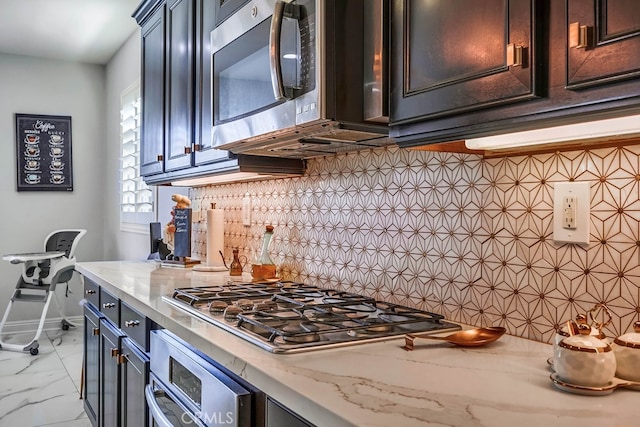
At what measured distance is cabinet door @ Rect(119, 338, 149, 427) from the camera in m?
1.83

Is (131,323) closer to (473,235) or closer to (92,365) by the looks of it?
(92,365)

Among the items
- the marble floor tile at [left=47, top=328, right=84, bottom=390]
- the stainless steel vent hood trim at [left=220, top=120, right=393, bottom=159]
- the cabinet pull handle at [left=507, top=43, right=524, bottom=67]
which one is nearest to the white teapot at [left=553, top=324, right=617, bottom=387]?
the cabinet pull handle at [left=507, top=43, right=524, bottom=67]

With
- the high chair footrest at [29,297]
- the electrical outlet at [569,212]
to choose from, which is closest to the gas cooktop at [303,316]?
the electrical outlet at [569,212]

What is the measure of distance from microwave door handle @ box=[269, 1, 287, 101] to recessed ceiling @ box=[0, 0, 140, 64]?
2742 mm

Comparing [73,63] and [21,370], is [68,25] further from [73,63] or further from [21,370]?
[21,370]

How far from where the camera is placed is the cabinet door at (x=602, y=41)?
75 cm

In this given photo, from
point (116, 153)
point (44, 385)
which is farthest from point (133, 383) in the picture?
point (116, 153)

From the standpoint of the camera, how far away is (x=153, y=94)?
282 cm

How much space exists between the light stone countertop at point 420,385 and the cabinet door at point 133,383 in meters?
0.58

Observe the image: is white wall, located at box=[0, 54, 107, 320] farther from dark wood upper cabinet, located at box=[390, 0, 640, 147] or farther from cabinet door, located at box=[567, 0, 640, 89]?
cabinet door, located at box=[567, 0, 640, 89]

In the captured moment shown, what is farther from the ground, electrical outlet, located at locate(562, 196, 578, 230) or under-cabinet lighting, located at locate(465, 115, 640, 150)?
under-cabinet lighting, located at locate(465, 115, 640, 150)

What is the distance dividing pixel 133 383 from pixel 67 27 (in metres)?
3.33

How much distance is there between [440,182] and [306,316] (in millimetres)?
532

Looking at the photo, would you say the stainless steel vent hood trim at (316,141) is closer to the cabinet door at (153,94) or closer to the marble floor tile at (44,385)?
the cabinet door at (153,94)
